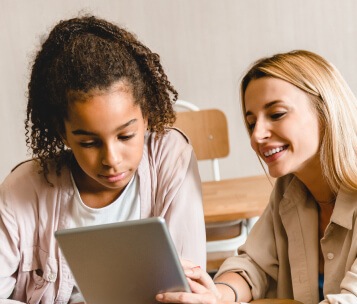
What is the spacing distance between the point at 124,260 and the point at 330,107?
22.6 inches

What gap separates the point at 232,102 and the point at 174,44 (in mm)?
451

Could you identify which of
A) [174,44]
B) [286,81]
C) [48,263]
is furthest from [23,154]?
[286,81]

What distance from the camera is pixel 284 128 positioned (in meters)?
1.29

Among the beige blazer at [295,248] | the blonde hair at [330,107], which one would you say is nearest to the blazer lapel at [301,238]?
the beige blazer at [295,248]

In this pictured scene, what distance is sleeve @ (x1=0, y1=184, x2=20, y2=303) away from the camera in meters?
1.37

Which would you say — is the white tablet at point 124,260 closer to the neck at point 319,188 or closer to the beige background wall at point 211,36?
the neck at point 319,188

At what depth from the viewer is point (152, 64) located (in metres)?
1.39

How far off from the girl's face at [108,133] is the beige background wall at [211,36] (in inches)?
81.2

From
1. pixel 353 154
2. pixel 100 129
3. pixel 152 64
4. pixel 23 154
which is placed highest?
pixel 152 64

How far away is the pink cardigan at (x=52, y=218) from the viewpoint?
1.38m

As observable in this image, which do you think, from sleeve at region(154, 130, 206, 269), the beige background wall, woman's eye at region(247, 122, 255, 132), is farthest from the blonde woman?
the beige background wall

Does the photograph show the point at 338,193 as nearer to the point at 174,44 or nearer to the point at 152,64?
the point at 152,64

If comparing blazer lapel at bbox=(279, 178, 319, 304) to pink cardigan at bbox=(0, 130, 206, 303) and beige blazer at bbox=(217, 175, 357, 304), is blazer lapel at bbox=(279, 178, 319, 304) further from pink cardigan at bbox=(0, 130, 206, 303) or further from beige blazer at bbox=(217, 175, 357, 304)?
pink cardigan at bbox=(0, 130, 206, 303)

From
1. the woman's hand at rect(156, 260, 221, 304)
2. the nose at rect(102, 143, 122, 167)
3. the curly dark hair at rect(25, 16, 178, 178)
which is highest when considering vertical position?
the curly dark hair at rect(25, 16, 178, 178)
